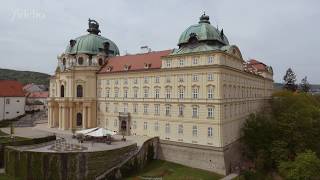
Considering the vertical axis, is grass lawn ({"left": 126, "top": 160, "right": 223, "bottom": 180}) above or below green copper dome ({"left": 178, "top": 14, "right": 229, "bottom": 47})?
below

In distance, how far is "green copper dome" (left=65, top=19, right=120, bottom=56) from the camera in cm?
5719

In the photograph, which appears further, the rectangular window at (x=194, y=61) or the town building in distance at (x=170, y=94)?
the rectangular window at (x=194, y=61)

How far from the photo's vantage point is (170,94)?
144 ft

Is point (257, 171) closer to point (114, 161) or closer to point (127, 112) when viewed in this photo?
point (114, 161)

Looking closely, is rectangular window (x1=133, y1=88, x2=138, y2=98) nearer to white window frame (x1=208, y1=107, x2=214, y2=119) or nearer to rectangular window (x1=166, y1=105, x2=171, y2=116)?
rectangular window (x1=166, y1=105, x2=171, y2=116)

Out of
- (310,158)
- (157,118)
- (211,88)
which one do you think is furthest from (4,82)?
(310,158)

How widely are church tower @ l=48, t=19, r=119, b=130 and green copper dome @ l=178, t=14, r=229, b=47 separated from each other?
1908 centimetres

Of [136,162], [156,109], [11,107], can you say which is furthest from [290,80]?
[11,107]

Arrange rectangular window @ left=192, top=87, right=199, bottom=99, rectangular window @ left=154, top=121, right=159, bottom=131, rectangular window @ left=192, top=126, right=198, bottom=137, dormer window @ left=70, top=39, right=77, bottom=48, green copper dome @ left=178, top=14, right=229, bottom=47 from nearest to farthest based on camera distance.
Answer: rectangular window @ left=192, top=126, right=198, bottom=137
rectangular window @ left=192, top=87, right=199, bottom=99
green copper dome @ left=178, top=14, right=229, bottom=47
rectangular window @ left=154, top=121, right=159, bottom=131
dormer window @ left=70, top=39, right=77, bottom=48

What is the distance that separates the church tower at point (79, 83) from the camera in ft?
180

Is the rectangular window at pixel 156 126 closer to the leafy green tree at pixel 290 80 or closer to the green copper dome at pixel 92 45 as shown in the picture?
the green copper dome at pixel 92 45

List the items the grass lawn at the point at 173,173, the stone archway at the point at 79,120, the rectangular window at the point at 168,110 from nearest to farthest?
the grass lawn at the point at 173,173
the rectangular window at the point at 168,110
the stone archway at the point at 79,120

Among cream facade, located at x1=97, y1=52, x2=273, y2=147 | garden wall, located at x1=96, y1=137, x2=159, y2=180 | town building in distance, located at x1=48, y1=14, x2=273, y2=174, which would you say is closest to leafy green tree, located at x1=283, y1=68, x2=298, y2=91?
town building in distance, located at x1=48, y1=14, x2=273, y2=174

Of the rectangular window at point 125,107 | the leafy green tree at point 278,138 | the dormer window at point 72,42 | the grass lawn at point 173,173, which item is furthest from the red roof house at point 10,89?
the leafy green tree at point 278,138
